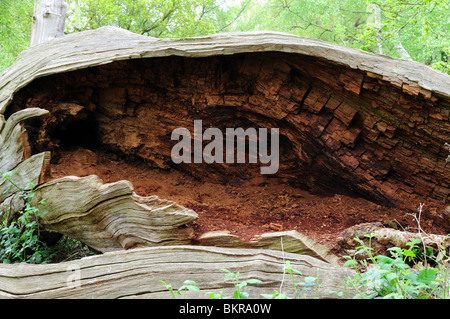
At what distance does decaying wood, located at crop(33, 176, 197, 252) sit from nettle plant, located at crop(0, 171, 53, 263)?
83 millimetres

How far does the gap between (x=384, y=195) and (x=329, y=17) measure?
47.1ft

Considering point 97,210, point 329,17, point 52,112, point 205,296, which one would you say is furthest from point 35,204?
point 329,17

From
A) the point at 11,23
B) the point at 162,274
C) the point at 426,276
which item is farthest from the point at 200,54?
the point at 11,23

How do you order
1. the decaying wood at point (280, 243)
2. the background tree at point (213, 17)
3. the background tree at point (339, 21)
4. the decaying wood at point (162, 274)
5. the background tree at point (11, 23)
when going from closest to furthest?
the decaying wood at point (162, 274), the decaying wood at point (280, 243), the background tree at point (11, 23), the background tree at point (339, 21), the background tree at point (213, 17)

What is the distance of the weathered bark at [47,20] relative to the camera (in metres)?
6.86

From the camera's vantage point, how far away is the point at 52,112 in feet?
11.3

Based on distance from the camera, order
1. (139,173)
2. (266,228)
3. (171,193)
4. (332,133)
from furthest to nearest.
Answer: (139,173)
(171,193)
(332,133)
(266,228)

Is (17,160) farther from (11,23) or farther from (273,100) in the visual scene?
(11,23)

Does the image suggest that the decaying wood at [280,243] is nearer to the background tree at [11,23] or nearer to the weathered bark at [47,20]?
the weathered bark at [47,20]

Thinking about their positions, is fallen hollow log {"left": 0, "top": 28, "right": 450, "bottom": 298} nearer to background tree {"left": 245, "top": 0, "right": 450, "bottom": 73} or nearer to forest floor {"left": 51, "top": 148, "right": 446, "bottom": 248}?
forest floor {"left": 51, "top": 148, "right": 446, "bottom": 248}

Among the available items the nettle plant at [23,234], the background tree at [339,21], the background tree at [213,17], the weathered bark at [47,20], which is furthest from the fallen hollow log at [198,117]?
the background tree at [213,17]

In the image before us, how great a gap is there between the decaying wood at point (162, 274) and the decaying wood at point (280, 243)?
11 centimetres

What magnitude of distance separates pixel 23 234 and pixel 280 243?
2030 millimetres
